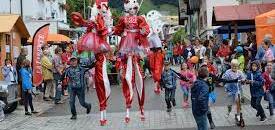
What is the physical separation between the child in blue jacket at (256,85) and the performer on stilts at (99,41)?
11.6 feet

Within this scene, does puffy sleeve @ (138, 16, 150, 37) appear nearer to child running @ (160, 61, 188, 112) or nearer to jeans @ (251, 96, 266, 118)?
jeans @ (251, 96, 266, 118)

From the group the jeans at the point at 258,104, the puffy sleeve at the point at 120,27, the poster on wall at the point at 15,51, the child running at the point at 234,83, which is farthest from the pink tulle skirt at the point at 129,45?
the poster on wall at the point at 15,51

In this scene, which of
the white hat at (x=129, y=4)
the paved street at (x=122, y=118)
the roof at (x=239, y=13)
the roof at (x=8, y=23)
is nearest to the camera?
the white hat at (x=129, y=4)

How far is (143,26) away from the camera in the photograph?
14422 mm

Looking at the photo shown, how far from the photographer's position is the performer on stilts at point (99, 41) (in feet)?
46.3

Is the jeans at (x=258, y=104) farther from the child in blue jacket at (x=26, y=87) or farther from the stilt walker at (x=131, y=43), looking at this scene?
A: the child in blue jacket at (x=26, y=87)

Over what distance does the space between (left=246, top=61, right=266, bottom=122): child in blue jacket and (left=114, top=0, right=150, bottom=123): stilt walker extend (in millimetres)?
2755

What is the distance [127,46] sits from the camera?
14.3m

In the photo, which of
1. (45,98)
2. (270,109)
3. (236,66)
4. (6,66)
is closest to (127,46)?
(236,66)

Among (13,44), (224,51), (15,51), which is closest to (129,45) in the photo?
(13,44)

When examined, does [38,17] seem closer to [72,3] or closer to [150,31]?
[72,3]

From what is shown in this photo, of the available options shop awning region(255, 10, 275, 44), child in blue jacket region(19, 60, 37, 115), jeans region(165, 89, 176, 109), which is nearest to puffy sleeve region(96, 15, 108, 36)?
jeans region(165, 89, 176, 109)

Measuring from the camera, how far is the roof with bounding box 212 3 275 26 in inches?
1187

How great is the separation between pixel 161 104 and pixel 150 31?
6.31 m
